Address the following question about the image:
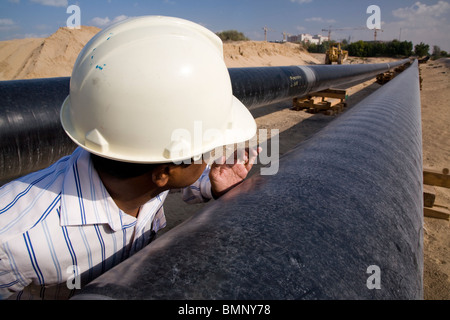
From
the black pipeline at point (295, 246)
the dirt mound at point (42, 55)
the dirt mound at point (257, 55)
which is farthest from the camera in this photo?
the dirt mound at point (257, 55)

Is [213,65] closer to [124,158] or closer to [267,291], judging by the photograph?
[124,158]

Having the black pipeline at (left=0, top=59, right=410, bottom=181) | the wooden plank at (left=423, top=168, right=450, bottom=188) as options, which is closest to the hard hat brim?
the black pipeline at (left=0, top=59, right=410, bottom=181)

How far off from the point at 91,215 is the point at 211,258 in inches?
22.7

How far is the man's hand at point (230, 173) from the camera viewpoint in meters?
1.32

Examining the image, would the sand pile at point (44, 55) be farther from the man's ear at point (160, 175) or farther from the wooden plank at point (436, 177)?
the wooden plank at point (436, 177)

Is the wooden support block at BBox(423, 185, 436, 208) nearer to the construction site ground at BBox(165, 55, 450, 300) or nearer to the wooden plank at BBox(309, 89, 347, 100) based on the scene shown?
the construction site ground at BBox(165, 55, 450, 300)

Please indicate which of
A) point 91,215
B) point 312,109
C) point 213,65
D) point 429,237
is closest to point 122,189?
point 91,215

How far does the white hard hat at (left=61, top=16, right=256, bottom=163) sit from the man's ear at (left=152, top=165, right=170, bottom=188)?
0.08 m

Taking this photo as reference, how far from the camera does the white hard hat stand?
89cm

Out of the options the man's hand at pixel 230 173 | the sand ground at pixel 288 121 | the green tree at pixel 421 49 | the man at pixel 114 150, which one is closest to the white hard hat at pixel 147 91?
the man at pixel 114 150

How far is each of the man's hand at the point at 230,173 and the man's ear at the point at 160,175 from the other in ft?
1.00

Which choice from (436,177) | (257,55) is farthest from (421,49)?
(436,177)

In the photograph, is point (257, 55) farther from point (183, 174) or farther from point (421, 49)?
point (421, 49)

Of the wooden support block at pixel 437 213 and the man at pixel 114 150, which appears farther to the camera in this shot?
the wooden support block at pixel 437 213
